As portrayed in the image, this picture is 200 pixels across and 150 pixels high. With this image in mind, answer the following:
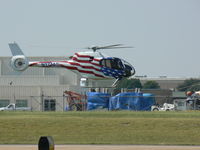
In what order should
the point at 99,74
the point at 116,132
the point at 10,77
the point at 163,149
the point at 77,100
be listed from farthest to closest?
1. the point at 10,77
2. the point at 77,100
3. the point at 99,74
4. the point at 116,132
5. the point at 163,149

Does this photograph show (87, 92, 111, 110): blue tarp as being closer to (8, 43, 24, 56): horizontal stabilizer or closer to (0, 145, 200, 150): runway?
(8, 43, 24, 56): horizontal stabilizer

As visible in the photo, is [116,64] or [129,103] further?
[116,64]

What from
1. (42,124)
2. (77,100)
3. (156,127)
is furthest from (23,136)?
(77,100)

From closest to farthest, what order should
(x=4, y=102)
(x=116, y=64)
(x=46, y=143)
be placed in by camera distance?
(x=46, y=143) < (x=116, y=64) < (x=4, y=102)

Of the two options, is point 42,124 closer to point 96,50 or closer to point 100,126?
point 100,126

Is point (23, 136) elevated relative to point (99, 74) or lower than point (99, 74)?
lower

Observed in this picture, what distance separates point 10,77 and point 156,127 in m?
62.7

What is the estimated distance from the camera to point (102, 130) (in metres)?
36.0

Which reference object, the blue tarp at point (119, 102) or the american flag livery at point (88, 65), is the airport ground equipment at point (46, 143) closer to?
the blue tarp at point (119, 102)

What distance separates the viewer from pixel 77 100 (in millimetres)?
62344

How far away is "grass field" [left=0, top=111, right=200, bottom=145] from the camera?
33562 millimetres

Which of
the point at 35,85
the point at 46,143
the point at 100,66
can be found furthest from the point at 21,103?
the point at 46,143

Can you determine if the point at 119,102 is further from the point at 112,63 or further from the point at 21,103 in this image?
the point at 21,103

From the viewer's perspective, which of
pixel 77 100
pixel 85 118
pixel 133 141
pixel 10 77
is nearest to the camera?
pixel 133 141
